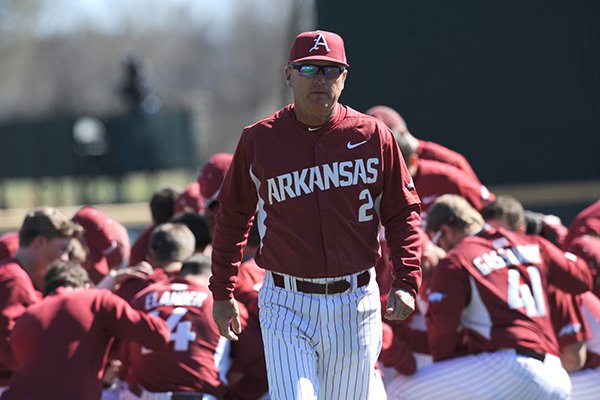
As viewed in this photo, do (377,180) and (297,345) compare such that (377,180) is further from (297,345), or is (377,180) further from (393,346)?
(393,346)

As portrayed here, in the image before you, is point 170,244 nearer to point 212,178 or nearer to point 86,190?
point 212,178

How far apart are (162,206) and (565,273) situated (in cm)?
287

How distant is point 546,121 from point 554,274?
326 inches

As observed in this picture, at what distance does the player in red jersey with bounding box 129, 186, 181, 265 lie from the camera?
7531 mm

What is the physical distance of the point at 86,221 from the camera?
778cm

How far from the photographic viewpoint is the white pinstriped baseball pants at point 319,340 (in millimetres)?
4645

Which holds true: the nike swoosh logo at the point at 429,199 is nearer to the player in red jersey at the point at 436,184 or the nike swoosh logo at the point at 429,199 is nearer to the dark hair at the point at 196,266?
the player in red jersey at the point at 436,184

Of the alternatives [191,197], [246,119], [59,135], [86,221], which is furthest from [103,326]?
[246,119]

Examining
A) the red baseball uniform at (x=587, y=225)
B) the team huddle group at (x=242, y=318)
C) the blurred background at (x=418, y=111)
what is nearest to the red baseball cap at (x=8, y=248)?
the team huddle group at (x=242, y=318)

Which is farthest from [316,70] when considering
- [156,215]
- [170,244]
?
[156,215]

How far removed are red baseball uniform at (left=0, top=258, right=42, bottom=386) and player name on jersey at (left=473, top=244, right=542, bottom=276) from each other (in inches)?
91.3

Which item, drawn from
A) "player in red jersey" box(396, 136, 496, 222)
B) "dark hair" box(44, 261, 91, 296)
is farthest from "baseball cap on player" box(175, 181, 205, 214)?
"dark hair" box(44, 261, 91, 296)

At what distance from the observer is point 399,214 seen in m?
4.80

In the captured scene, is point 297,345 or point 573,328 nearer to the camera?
point 297,345
